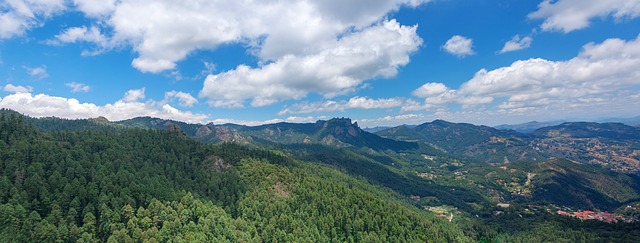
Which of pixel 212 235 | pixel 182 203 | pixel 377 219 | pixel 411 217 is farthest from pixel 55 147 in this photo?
pixel 411 217

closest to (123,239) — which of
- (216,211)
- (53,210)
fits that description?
(53,210)

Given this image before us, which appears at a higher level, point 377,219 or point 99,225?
point 99,225

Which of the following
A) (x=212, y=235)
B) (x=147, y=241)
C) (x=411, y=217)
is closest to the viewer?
(x=147, y=241)

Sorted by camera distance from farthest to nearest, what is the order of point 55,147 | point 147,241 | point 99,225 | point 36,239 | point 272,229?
point 55,147 → point 272,229 → point 99,225 → point 147,241 → point 36,239

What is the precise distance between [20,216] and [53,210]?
30.6 feet

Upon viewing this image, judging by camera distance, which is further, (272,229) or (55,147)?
(55,147)

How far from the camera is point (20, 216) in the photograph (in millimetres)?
114438

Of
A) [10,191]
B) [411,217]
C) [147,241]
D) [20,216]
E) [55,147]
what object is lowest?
[411,217]

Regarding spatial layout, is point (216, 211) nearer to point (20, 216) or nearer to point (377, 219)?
point (20, 216)

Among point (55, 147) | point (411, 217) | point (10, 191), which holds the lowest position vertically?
point (411, 217)

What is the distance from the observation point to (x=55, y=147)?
174 meters

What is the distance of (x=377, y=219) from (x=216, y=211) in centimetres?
9010

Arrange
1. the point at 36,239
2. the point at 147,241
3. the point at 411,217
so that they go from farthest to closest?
the point at 411,217, the point at 147,241, the point at 36,239

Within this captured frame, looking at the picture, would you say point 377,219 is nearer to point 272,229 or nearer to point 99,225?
point 272,229
